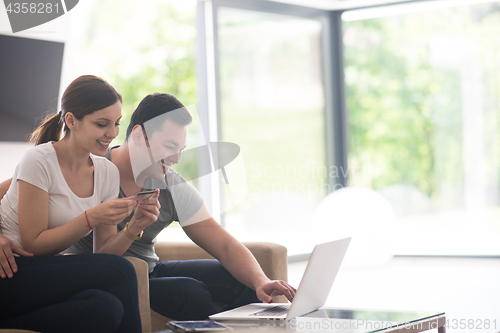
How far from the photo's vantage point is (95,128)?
1.52 metres

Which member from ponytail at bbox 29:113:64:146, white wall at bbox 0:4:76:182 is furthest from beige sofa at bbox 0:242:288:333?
white wall at bbox 0:4:76:182

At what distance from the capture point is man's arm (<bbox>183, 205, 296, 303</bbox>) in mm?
1522

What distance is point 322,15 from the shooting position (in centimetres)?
441

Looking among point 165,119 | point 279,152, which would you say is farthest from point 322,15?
point 165,119

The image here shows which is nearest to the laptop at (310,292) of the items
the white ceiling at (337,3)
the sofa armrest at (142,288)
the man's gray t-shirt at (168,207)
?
the sofa armrest at (142,288)

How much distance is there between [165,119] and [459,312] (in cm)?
175

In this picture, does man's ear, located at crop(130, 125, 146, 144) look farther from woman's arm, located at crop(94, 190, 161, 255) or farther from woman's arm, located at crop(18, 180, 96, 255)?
woman's arm, located at crop(18, 180, 96, 255)

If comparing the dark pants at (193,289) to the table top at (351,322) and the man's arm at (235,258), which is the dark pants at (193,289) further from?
the table top at (351,322)

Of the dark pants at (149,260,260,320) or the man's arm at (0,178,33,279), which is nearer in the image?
the man's arm at (0,178,33,279)

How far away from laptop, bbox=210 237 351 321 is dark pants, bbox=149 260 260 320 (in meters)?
0.19

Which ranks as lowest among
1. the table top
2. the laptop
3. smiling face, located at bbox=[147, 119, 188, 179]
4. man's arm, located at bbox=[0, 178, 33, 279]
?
the table top

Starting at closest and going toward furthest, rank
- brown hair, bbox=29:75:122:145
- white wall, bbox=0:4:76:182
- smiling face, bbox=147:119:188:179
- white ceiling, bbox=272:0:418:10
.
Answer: brown hair, bbox=29:75:122:145 < smiling face, bbox=147:119:188:179 < white wall, bbox=0:4:76:182 < white ceiling, bbox=272:0:418:10

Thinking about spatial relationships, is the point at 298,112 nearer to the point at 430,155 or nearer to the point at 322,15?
the point at 322,15

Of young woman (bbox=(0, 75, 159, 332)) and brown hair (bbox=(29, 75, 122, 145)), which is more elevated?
brown hair (bbox=(29, 75, 122, 145))
